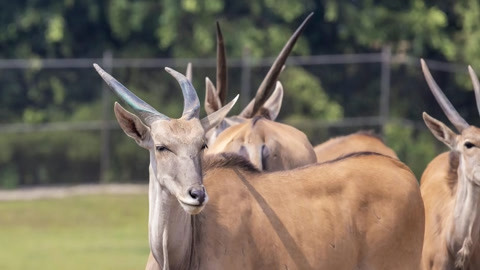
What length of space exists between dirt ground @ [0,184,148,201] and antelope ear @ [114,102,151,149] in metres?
11.7

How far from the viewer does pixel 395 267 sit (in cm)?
766

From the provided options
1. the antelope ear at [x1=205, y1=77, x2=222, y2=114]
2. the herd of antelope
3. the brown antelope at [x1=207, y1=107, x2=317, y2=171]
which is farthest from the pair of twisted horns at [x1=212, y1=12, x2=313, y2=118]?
the herd of antelope

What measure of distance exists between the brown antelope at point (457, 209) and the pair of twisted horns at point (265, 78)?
119 centimetres

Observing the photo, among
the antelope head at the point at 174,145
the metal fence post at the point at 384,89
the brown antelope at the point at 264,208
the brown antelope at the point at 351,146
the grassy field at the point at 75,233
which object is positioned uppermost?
the antelope head at the point at 174,145

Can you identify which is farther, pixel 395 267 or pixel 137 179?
pixel 137 179

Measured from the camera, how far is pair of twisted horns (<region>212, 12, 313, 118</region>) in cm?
991

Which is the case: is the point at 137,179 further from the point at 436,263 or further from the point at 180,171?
the point at 180,171

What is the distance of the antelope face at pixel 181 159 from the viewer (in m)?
6.62

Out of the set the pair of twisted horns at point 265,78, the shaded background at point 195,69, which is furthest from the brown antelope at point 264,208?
the shaded background at point 195,69

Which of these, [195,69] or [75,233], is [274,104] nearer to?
[75,233]

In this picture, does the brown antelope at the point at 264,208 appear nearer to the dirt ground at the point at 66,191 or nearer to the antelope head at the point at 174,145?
the antelope head at the point at 174,145

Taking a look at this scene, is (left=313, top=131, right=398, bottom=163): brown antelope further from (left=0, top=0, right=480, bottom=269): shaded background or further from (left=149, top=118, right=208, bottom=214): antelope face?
(left=0, top=0, right=480, bottom=269): shaded background

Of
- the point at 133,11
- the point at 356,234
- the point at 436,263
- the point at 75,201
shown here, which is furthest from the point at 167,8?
the point at 356,234

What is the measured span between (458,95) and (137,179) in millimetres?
5141
